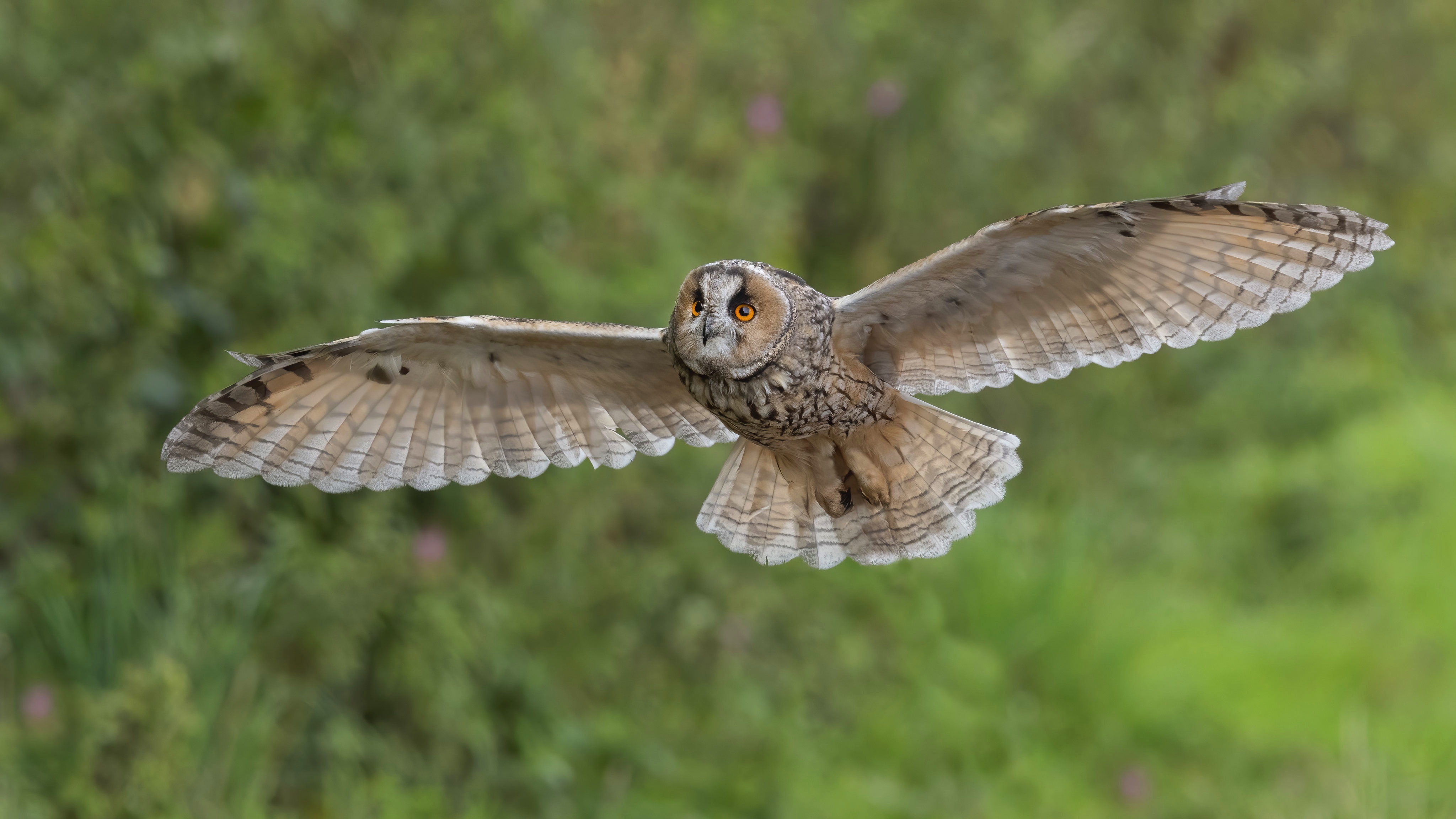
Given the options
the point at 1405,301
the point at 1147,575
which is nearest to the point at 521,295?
the point at 1147,575

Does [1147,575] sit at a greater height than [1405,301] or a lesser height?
lesser

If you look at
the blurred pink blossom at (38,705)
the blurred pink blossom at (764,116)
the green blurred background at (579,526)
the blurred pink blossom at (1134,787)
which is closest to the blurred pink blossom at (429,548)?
the green blurred background at (579,526)

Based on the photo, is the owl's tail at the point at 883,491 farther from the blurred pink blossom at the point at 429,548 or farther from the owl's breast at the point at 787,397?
the blurred pink blossom at the point at 429,548

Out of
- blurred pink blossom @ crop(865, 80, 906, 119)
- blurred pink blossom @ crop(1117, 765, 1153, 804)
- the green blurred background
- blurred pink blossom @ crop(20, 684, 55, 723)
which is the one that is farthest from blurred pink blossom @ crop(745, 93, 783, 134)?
blurred pink blossom @ crop(20, 684, 55, 723)

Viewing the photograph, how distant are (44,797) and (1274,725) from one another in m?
3.74

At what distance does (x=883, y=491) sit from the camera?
7.11 feet

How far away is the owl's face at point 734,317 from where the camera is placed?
182 cm

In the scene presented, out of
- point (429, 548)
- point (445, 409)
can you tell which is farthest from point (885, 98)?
point (445, 409)

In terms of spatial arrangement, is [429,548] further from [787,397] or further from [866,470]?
[787,397]

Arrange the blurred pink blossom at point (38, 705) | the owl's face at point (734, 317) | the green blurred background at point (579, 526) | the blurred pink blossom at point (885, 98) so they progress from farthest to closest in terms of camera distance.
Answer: the blurred pink blossom at point (885, 98) → the green blurred background at point (579, 526) → the blurred pink blossom at point (38, 705) → the owl's face at point (734, 317)

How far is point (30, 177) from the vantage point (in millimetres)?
3023

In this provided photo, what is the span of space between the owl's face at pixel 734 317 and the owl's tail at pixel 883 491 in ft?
1.17

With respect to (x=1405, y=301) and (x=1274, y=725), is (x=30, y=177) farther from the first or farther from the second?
(x=1405, y=301)

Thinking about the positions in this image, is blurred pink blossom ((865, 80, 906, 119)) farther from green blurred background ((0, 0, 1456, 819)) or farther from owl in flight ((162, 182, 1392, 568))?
owl in flight ((162, 182, 1392, 568))
